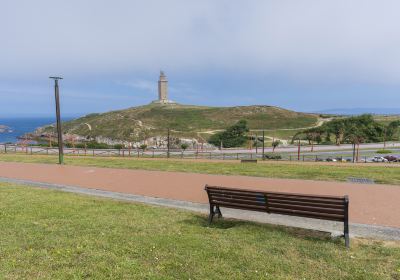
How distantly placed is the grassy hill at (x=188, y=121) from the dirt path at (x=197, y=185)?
85111 millimetres

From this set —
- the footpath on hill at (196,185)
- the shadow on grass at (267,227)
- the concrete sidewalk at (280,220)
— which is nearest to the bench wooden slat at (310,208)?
the shadow on grass at (267,227)

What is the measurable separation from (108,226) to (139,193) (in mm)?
4902

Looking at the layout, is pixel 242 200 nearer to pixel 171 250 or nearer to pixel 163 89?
pixel 171 250

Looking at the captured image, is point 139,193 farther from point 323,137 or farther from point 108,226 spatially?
point 323,137

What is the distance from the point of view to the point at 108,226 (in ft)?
24.3

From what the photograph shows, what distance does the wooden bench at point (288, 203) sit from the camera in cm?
642

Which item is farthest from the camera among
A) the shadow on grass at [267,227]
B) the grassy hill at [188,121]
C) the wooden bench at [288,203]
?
the grassy hill at [188,121]

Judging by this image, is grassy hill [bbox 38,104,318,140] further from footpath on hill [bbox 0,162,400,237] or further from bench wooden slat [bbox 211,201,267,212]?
bench wooden slat [bbox 211,201,267,212]

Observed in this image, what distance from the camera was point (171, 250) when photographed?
5.91 meters

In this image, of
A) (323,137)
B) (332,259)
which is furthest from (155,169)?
(323,137)

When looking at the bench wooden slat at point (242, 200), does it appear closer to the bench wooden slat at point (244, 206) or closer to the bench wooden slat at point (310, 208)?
the bench wooden slat at point (244, 206)

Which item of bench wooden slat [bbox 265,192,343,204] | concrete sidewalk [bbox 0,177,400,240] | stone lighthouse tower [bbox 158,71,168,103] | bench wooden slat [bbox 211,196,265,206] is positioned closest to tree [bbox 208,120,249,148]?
stone lighthouse tower [bbox 158,71,168,103]

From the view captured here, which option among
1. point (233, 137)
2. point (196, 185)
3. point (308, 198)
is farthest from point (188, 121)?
point (308, 198)

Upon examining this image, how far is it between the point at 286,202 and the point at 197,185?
266 inches
